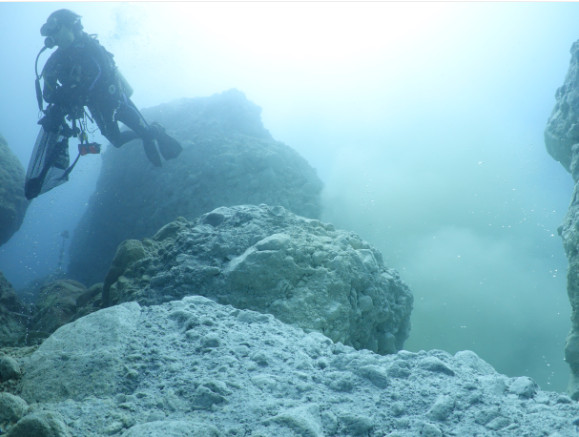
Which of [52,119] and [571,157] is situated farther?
[52,119]

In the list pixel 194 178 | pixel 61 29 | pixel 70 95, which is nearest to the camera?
pixel 61 29

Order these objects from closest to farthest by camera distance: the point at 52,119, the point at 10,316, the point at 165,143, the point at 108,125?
the point at 52,119 → the point at 10,316 → the point at 108,125 → the point at 165,143

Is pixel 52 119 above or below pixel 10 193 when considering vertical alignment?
below

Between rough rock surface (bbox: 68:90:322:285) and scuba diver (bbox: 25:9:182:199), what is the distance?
2.32 metres

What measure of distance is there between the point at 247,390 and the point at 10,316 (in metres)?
6.59

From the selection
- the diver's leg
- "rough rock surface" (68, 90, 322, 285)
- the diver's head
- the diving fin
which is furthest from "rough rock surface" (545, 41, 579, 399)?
the diver's head

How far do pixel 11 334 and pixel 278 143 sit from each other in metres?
6.87

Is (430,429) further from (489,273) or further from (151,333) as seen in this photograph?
(489,273)

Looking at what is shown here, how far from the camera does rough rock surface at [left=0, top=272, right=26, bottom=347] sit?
613 centimetres

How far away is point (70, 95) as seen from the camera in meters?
5.98

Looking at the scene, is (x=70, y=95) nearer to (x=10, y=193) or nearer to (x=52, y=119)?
(x=52, y=119)

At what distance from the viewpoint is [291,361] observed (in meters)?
1.94

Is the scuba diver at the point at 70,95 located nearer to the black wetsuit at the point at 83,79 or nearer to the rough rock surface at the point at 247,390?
the black wetsuit at the point at 83,79

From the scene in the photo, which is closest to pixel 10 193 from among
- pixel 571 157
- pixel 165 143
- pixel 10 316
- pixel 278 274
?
pixel 10 316
